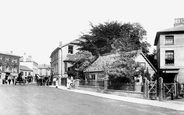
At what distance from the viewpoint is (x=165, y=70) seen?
3703 cm

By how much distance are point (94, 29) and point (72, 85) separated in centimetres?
2037

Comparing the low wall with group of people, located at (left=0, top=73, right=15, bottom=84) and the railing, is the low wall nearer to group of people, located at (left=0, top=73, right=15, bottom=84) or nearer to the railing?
the railing

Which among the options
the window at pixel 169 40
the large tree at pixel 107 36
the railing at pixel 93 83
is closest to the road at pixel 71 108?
the railing at pixel 93 83

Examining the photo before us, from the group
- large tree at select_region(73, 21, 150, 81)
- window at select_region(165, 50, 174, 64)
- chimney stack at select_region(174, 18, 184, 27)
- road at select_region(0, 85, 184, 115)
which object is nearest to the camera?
road at select_region(0, 85, 184, 115)

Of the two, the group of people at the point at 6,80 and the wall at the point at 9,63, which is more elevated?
the wall at the point at 9,63

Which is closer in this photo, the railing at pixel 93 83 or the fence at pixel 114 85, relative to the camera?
the fence at pixel 114 85

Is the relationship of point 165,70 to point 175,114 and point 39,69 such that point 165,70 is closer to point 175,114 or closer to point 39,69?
point 175,114

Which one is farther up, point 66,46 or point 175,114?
point 66,46

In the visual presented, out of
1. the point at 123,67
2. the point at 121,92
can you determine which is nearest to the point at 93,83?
the point at 123,67

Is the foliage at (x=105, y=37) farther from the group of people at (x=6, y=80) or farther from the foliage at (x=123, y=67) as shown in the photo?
the foliage at (x=123, y=67)

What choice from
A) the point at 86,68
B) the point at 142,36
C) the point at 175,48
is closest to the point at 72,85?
the point at 86,68

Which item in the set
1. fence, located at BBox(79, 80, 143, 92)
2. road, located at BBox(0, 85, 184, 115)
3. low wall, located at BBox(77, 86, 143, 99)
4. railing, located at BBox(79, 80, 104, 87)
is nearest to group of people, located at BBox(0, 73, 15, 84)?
railing, located at BBox(79, 80, 104, 87)

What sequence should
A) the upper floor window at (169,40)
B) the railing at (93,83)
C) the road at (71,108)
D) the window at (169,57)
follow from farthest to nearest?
the upper floor window at (169,40) < the window at (169,57) < the railing at (93,83) < the road at (71,108)

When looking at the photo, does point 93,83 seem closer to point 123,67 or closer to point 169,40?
point 123,67
